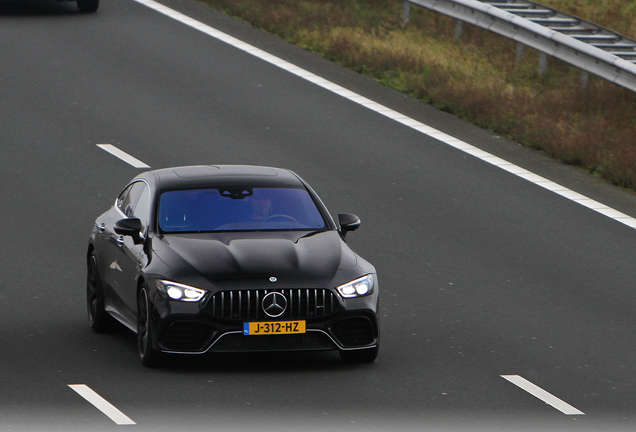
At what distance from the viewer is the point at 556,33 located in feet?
70.8

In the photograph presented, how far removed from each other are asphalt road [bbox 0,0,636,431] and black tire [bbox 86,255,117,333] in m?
0.14

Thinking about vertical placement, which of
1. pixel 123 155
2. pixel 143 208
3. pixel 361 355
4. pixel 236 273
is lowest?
pixel 123 155

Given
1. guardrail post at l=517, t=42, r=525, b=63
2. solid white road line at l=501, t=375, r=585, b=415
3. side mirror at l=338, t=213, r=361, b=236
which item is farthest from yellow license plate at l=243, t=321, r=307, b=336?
guardrail post at l=517, t=42, r=525, b=63

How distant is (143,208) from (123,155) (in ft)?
22.5

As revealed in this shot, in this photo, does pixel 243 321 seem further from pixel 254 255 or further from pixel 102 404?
pixel 102 404

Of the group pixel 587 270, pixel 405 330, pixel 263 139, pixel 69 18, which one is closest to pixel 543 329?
pixel 405 330

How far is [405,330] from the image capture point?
1183 cm

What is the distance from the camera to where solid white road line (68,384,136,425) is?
29.7 ft

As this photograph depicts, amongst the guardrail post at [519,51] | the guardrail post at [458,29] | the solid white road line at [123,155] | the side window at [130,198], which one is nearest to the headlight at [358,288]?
the side window at [130,198]

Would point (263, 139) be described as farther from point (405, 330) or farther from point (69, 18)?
point (69, 18)

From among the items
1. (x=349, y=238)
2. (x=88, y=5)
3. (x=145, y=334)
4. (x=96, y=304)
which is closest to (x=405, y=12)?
(x=88, y=5)

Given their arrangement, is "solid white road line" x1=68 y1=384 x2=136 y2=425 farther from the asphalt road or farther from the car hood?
the car hood

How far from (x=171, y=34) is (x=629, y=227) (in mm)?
11520

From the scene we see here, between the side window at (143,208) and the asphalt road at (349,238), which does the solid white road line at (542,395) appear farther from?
the side window at (143,208)
